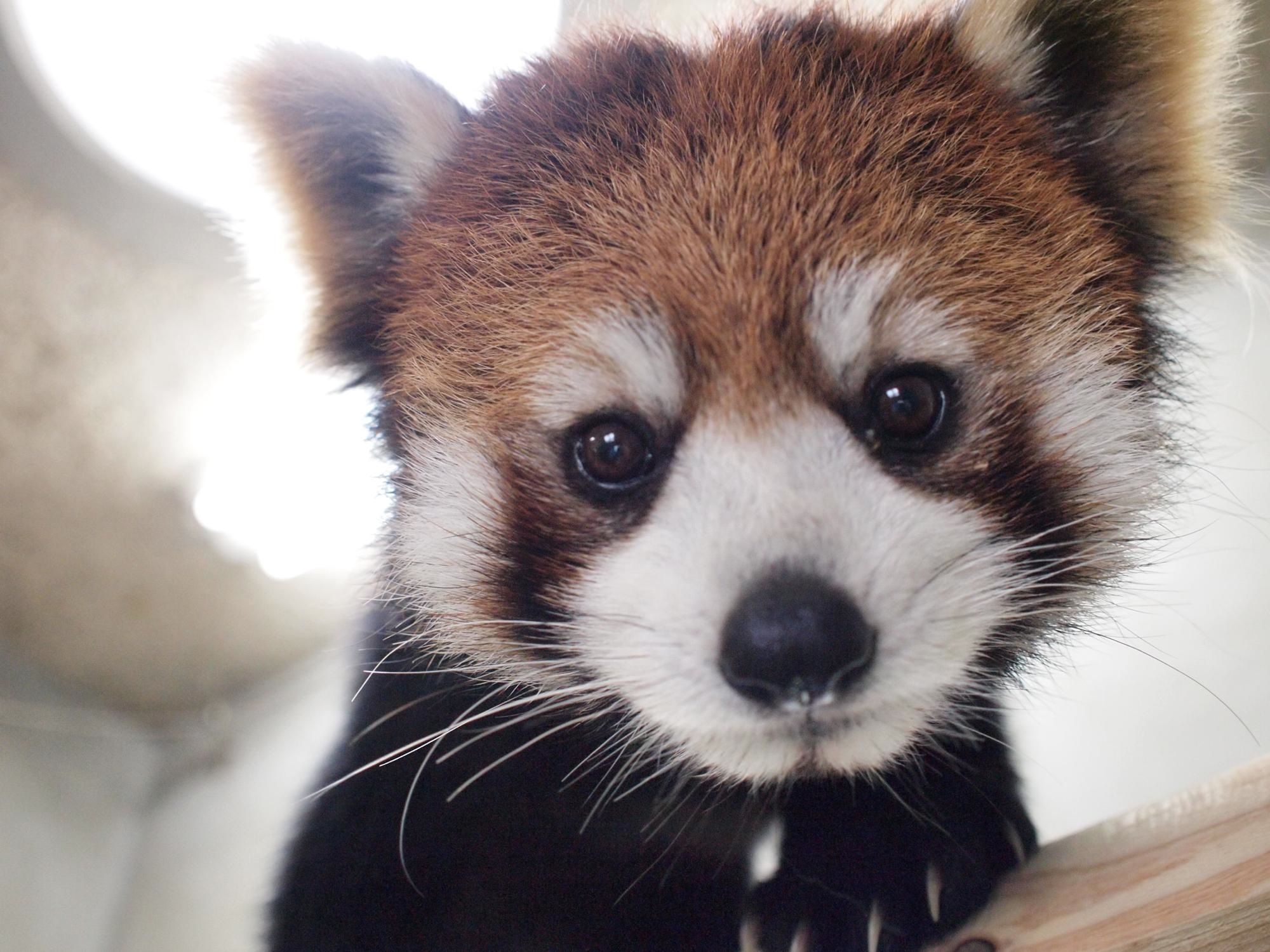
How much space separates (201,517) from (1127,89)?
1.78m

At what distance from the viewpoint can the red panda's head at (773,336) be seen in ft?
3.03

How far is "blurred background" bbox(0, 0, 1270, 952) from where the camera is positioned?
4.31ft

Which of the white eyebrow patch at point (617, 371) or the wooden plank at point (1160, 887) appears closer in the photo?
the wooden plank at point (1160, 887)

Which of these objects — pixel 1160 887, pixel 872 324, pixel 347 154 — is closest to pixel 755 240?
pixel 872 324

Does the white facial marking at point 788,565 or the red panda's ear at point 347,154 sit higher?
the red panda's ear at point 347,154

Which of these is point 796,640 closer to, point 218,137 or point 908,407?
point 908,407

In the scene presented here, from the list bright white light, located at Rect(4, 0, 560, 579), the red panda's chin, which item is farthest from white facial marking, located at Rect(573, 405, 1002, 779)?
bright white light, located at Rect(4, 0, 560, 579)

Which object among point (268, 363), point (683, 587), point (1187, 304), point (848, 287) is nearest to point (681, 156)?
point (848, 287)

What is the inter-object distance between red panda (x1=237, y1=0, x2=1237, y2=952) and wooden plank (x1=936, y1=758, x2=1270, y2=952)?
87mm

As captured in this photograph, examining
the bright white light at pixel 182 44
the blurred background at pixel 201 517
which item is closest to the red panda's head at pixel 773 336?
the blurred background at pixel 201 517

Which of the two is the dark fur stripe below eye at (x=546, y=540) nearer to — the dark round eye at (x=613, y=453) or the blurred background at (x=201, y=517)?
the dark round eye at (x=613, y=453)

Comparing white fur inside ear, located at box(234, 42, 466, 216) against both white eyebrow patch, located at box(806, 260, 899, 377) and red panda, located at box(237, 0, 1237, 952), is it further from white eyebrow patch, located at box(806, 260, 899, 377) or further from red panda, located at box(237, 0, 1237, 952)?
white eyebrow patch, located at box(806, 260, 899, 377)

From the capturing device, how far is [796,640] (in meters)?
0.82

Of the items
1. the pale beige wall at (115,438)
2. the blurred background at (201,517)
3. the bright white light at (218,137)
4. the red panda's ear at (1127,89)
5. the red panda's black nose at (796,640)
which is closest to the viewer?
the red panda's black nose at (796,640)
